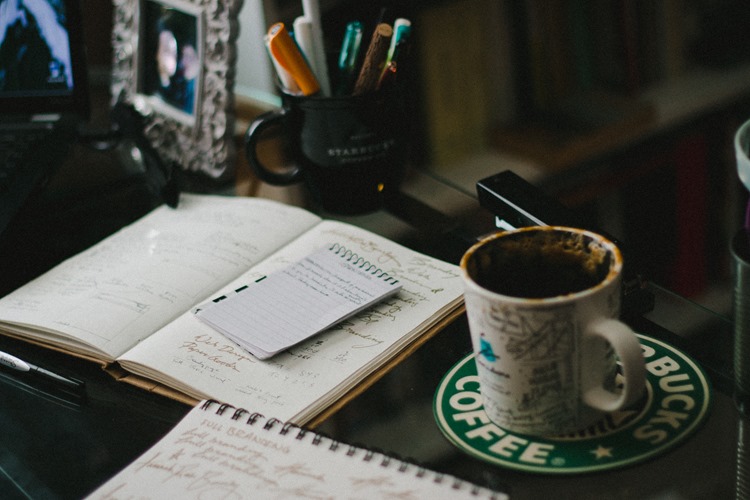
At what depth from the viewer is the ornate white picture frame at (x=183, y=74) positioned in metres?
0.93

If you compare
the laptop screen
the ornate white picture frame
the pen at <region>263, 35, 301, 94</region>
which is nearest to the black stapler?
the pen at <region>263, 35, 301, 94</region>

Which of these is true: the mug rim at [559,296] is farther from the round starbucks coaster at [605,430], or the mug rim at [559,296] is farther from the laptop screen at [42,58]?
the laptop screen at [42,58]

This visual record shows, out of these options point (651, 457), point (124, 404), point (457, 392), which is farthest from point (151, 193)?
point (651, 457)

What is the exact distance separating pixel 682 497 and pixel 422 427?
17cm

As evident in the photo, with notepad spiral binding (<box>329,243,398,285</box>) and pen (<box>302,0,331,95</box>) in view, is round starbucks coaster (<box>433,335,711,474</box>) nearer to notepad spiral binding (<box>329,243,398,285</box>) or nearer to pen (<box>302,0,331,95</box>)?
notepad spiral binding (<box>329,243,398,285</box>)

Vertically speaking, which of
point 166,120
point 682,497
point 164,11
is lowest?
point 682,497

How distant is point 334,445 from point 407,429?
0.06 meters

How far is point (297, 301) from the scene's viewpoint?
2.30 ft

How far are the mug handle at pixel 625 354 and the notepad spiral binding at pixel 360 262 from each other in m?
0.24

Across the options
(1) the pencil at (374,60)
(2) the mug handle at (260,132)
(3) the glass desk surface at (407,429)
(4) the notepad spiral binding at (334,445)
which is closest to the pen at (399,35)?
(1) the pencil at (374,60)

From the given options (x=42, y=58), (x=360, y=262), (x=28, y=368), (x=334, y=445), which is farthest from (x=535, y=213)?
(x=42, y=58)

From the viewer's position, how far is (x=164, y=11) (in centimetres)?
99

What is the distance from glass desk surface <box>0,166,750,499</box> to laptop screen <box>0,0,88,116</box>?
36 cm

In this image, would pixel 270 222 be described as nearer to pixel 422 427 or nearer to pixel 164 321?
pixel 164 321
